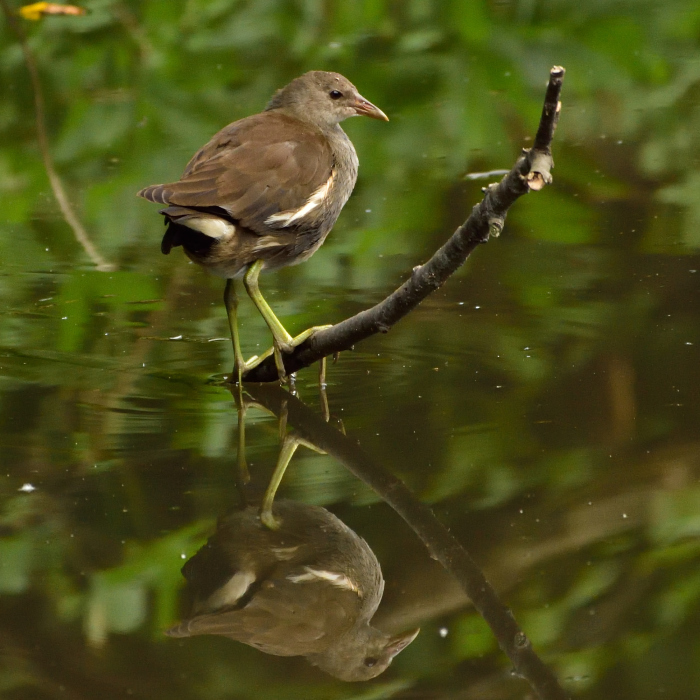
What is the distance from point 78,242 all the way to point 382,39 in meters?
4.31

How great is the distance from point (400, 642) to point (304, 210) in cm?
214

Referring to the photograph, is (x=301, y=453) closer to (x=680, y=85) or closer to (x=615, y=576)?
(x=615, y=576)

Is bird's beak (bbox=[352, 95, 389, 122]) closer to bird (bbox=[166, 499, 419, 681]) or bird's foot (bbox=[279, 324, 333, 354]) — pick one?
bird's foot (bbox=[279, 324, 333, 354])

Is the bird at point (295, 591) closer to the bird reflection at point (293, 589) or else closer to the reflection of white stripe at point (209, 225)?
the bird reflection at point (293, 589)

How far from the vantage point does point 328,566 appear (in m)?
3.36

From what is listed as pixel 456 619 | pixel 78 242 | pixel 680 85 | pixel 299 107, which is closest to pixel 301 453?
pixel 456 619

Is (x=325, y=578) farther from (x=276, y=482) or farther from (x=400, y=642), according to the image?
(x=276, y=482)

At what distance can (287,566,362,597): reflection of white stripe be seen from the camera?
3.28 m

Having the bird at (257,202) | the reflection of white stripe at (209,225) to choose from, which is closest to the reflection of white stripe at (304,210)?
the bird at (257,202)

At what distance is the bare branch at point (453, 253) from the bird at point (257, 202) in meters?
0.07

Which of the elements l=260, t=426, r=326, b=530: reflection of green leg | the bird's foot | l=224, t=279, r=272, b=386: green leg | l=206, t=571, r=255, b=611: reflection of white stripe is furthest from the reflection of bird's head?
l=224, t=279, r=272, b=386: green leg

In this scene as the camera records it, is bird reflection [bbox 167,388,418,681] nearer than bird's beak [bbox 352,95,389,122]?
Yes

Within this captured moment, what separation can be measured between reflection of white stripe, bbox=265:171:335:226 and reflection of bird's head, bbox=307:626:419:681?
1959 mm

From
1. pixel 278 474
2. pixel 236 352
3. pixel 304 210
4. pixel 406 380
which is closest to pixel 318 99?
pixel 304 210
